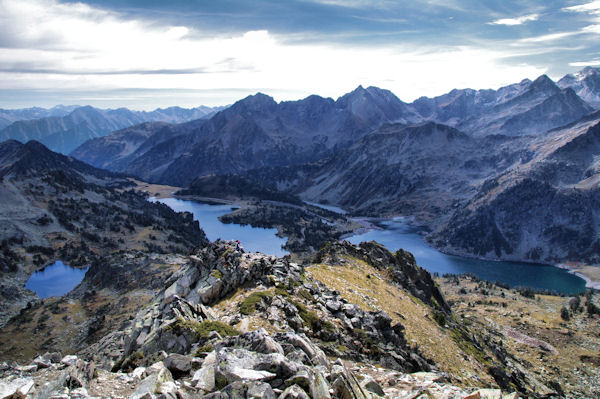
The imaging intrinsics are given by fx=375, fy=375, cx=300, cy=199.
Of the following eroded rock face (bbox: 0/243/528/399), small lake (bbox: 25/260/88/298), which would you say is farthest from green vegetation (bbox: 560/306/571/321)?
small lake (bbox: 25/260/88/298)

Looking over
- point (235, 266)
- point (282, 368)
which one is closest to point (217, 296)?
point (235, 266)

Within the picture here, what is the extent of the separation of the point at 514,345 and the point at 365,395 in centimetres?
8601

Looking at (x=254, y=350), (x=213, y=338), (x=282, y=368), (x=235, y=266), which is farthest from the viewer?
(x=235, y=266)

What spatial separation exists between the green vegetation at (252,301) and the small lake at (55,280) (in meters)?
146

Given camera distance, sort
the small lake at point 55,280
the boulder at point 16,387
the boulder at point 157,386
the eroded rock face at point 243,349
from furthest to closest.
→ the small lake at point 55,280 → the eroded rock face at point 243,349 → the boulder at point 157,386 → the boulder at point 16,387

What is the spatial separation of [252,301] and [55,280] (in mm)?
166724

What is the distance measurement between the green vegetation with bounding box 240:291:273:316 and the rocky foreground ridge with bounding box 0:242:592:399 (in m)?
0.09

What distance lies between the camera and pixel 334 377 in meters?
18.0

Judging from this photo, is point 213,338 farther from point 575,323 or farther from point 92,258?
point 92,258

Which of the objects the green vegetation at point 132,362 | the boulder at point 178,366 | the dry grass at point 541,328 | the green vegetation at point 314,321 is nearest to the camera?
the boulder at point 178,366

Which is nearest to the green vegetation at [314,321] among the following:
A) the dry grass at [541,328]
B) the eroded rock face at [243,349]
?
the eroded rock face at [243,349]

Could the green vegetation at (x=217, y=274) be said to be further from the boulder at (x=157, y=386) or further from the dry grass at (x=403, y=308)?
the boulder at (x=157, y=386)

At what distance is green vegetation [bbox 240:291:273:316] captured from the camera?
102 ft

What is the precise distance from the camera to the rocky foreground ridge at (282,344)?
1698cm
